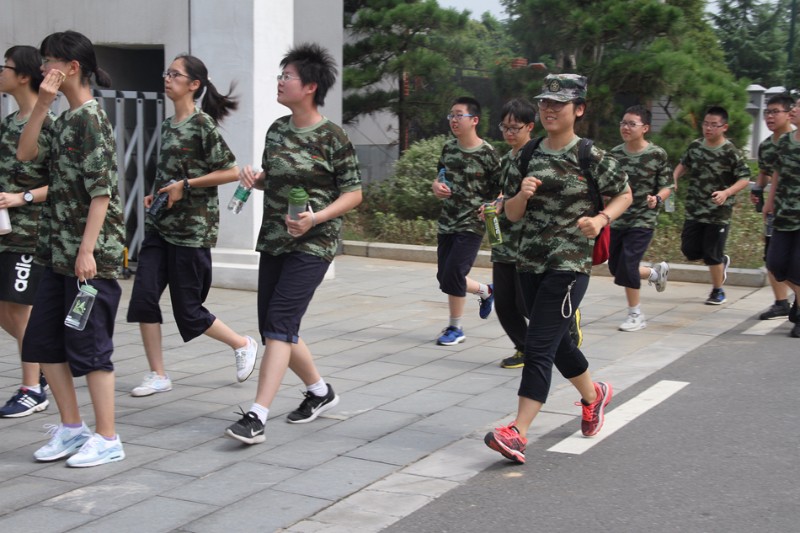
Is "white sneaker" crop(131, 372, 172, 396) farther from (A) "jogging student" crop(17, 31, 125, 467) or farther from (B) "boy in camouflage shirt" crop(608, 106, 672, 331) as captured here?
(B) "boy in camouflage shirt" crop(608, 106, 672, 331)

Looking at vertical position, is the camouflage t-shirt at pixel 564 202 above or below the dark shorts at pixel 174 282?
above

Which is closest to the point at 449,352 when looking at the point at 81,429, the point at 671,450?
the point at 671,450

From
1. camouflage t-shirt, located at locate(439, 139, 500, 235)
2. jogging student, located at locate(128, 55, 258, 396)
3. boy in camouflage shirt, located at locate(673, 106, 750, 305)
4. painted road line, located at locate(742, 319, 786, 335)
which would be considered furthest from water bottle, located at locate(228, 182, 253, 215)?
boy in camouflage shirt, located at locate(673, 106, 750, 305)

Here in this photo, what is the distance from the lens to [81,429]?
5352 mm

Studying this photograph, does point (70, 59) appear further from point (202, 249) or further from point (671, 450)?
point (671, 450)

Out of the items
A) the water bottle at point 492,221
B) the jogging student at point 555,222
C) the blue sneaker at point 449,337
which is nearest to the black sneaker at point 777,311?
the blue sneaker at point 449,337

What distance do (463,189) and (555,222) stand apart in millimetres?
2600

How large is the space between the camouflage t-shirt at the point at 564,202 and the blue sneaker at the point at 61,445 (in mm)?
2385

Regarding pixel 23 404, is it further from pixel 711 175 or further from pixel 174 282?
pixel 711 175

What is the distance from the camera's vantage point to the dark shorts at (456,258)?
26.3 ft

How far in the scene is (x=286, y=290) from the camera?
566 cm

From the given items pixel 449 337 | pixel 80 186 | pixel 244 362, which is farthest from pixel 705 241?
pixel 80 186

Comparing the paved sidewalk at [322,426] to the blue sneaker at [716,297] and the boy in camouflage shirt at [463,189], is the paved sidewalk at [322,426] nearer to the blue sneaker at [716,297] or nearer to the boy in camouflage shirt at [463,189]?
the blue sneaker at [716,297]

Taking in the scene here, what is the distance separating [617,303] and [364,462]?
5533 mm
